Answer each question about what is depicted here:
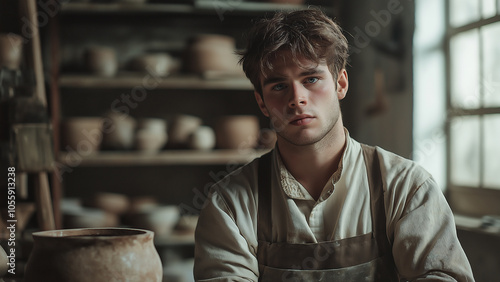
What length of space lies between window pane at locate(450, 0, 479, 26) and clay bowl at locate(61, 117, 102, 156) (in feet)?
6.73

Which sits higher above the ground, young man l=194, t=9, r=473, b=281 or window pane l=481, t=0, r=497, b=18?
window pane l=481, t=0, r=497, b=18

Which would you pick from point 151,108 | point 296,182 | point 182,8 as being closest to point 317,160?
point 296,182

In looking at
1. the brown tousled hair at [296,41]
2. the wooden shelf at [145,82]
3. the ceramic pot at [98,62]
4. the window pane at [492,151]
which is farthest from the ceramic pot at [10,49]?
the window pane at [492,151]

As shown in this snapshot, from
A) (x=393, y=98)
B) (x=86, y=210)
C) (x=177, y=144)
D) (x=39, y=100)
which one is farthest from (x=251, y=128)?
(x=39, y=100)

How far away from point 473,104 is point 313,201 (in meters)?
1.61

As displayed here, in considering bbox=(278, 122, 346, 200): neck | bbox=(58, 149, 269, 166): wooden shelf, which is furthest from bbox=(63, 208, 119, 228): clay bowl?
bbox=(278, 122, 346, 200): neck

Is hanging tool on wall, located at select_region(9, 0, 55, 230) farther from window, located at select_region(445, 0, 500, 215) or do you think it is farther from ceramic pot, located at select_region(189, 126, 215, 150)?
window, located at select_region(445, 0, 500, 215)

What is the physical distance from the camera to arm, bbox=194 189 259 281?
1461 millimetres

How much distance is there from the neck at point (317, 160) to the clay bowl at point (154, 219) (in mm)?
1767

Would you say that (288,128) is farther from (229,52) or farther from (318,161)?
(229,52)

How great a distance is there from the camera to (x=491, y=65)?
8.63 feet

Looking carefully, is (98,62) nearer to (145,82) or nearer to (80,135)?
(145,82)

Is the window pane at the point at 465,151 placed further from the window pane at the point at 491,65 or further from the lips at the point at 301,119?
the lips at the point at 301,119

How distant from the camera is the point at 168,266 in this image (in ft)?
10.7
